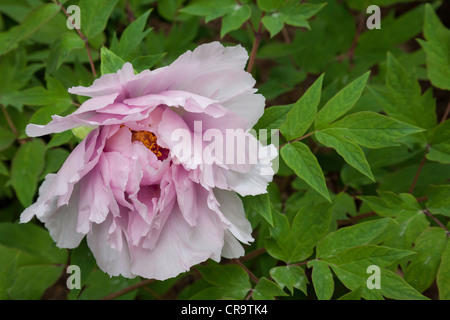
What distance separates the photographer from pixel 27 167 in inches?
50.0

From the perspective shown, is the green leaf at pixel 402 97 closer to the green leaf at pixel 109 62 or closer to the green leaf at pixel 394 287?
the green leaf at pixel 394 287

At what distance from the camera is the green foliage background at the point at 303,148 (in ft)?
3.13

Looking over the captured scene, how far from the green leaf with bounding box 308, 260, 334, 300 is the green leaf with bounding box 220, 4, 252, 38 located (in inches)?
20.1

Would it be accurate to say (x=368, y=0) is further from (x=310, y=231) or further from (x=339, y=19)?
(x=310, y=231)

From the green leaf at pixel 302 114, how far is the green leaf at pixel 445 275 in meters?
0.35

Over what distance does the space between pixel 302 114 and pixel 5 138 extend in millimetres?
776

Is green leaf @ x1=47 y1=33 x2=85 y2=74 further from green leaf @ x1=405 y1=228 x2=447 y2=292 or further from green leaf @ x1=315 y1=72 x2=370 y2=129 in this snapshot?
green leaf @ x1=405 y1=228 x2=447 y2=292

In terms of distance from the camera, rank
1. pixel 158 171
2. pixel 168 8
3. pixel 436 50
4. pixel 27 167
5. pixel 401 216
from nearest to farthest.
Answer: pixel 158 171
pixel 401 216
pixel 436 50
pixel 27 167
pixel 168 8

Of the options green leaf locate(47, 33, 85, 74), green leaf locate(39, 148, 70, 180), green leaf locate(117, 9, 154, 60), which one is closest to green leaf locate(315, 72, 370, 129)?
green leaf locate(117, 9, 154, 60)

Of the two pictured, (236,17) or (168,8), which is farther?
(168,8)

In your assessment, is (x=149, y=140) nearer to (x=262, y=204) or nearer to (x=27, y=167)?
(x=262, y=204)

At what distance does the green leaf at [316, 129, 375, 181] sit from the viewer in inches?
36.4

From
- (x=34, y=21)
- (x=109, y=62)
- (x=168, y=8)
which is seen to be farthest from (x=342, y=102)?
(x=168, y=8)
